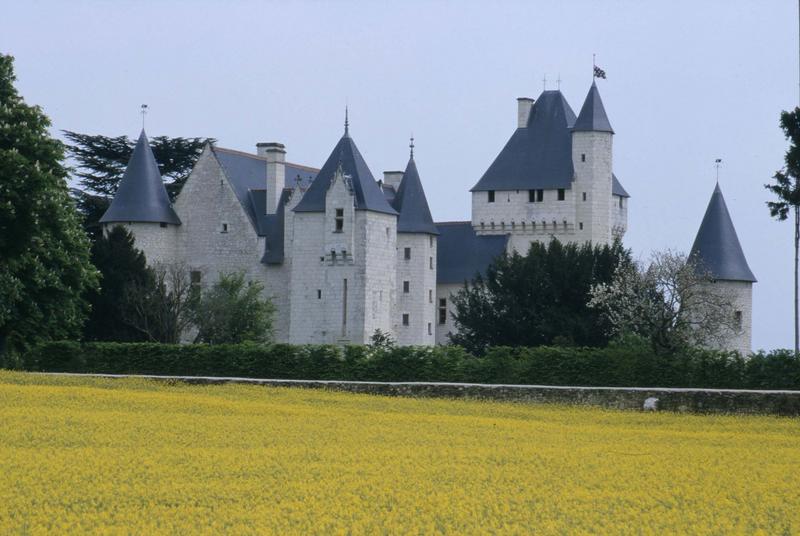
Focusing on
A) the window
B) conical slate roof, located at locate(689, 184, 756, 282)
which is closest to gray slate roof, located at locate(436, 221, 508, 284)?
conical slate roof, located at locate(689, 184, 756, 282)

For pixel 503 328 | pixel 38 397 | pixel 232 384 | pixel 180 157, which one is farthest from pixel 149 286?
pixel 38 397

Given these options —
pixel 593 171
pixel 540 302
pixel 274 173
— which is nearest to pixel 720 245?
pixel 593 171

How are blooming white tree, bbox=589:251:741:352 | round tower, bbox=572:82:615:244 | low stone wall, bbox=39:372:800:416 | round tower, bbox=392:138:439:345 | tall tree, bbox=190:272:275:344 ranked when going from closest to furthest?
low stone wall, bbox=39:372:800:416 → blooming white tree, bbox=589:251:741:352 → tall tree, bbox=190:272:275:344 → round tower, bbox=392:138:439:345 → round tower, bbox=572:82:615:244

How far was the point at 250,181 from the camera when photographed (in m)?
84.3

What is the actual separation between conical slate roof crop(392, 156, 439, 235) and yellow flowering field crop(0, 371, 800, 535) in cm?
5099

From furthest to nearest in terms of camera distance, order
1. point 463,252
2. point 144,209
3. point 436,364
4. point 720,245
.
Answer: point 463,252 → point 720,245 → point 144,209 → point 436,364

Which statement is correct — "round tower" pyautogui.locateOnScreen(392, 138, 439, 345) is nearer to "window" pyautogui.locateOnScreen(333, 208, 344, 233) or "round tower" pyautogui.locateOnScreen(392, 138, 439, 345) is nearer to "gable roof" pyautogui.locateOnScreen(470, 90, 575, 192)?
"window" pyautogui.locateOnScreen(333, 208, 344, 233)

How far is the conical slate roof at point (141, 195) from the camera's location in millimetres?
79938

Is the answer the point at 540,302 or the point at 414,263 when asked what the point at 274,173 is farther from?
the point at 540,302

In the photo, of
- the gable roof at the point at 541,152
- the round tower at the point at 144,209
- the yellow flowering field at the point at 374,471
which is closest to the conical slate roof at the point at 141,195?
the round tower at the point at 144,209

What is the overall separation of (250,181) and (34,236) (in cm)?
3275

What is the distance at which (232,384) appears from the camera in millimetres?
41125

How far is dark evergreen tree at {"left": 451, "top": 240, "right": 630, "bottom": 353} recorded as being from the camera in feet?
228

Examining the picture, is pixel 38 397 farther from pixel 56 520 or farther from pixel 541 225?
pixel 541 225
